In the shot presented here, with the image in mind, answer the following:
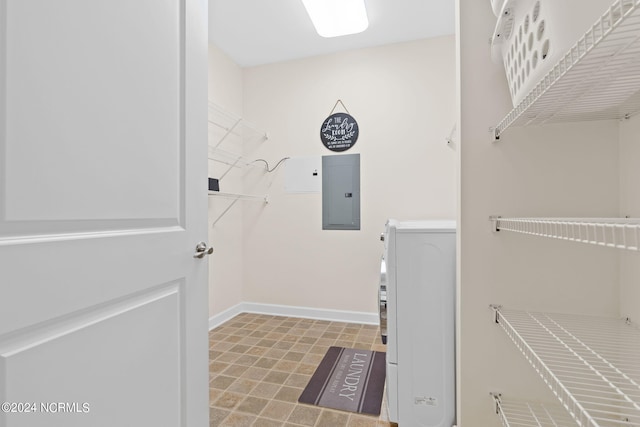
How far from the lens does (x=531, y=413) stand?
990mm

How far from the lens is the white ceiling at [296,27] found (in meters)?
2.33

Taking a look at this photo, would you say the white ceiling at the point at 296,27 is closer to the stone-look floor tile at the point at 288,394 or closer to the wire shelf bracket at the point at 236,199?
the wire shelf bracket at the point at 236,199

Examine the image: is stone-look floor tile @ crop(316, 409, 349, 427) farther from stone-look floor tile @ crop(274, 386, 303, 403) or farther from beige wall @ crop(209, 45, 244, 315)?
beige wall @ crop(209, 45, 244, 315)

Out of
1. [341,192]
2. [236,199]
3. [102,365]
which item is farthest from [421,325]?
[236,199]

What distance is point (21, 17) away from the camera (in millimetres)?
636

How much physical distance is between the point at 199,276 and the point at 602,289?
54.7 inches

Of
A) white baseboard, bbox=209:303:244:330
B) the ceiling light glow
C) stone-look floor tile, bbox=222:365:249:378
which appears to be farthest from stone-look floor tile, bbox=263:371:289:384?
the ceiling light glow

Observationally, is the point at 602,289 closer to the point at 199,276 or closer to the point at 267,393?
the point at 199,276

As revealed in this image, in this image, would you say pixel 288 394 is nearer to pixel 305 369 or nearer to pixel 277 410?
pixel 277 410

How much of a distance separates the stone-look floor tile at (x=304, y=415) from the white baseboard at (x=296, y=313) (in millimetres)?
1347

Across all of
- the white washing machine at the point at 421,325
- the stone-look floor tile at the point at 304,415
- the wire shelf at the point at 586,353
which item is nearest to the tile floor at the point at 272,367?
the stone-look floor tile at the point at 304,415

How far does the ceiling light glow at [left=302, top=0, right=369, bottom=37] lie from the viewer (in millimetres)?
2180

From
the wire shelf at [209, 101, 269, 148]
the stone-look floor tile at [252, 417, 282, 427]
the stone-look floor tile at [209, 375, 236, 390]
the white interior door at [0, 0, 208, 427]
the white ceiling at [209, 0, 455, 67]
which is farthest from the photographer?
the wire shelf at [209, 101, 269, 148]

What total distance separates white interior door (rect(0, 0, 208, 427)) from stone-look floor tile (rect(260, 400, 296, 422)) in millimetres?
538
